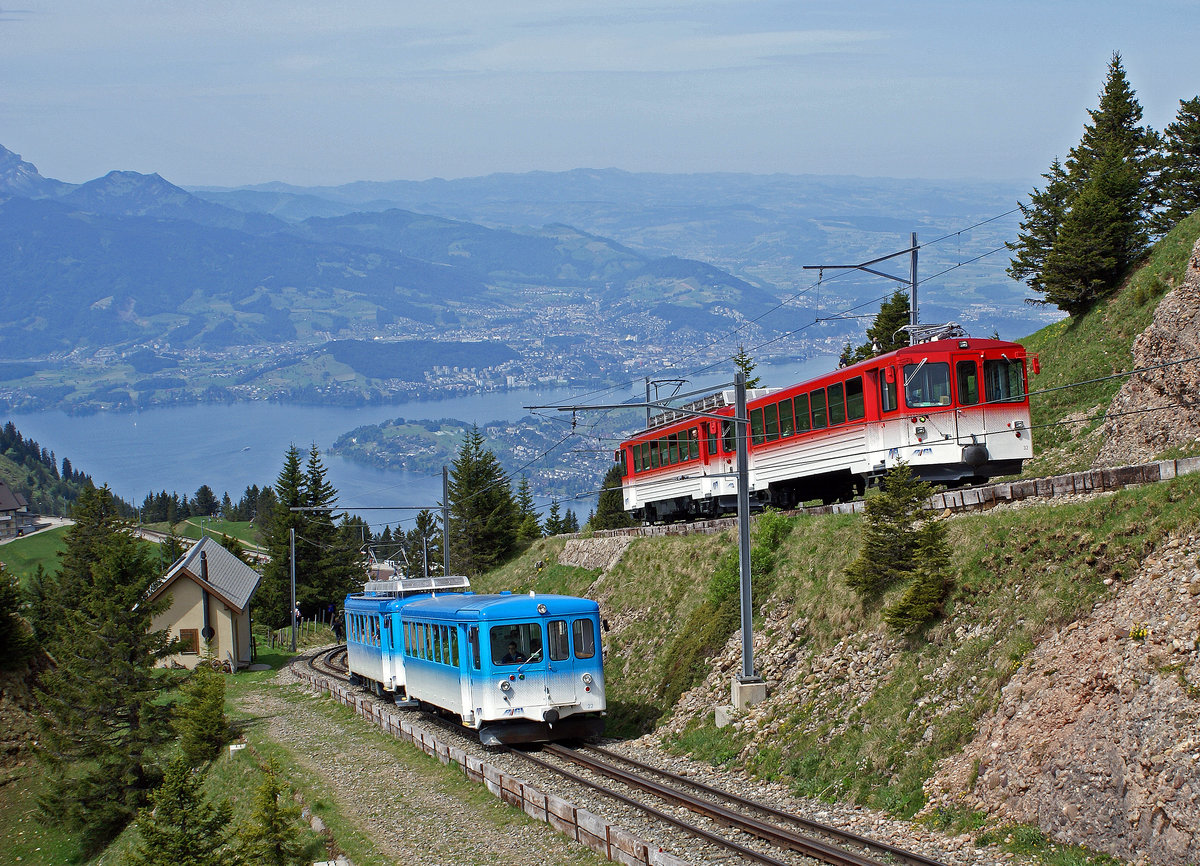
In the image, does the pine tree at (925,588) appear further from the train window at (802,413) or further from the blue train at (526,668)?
the train window at (802,413)

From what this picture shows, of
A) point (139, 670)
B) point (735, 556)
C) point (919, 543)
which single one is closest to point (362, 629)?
point (139, 670)

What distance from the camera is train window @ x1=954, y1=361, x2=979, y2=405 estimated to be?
989 inches

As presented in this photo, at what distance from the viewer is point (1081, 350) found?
38281 mm

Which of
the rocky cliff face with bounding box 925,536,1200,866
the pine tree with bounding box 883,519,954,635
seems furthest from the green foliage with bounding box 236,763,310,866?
the pine tree with bounding box 883,519,954,635

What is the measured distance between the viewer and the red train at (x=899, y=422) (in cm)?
2492

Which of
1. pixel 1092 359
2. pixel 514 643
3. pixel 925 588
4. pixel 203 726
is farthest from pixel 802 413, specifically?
pixel 203 726

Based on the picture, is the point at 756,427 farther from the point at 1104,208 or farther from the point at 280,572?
the point at 280,572

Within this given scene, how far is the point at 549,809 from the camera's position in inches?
641

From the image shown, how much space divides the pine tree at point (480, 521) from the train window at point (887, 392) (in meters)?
37.0

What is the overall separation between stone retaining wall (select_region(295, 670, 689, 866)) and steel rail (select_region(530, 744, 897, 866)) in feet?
5.11

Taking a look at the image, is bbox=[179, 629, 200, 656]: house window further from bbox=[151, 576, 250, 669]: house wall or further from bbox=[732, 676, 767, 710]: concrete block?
bbox=[732, 676, 767, 710]: concrete block

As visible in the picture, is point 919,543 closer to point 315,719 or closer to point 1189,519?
point 1189,519

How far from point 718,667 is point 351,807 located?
7.86 meters

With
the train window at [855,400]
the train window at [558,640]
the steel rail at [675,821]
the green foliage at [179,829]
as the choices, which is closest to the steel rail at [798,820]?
the steel rail at [675,821]
